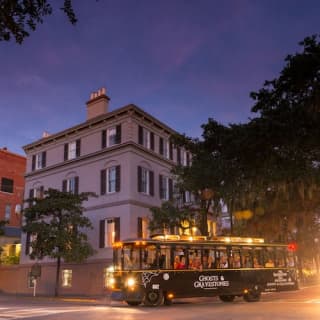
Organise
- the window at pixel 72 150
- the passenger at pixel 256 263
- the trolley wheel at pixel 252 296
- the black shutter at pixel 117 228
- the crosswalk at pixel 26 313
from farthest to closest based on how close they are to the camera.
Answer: the window at pixel 72 150 → the black shutter at pixel 117 228 → the passenger at pixel 256 263 → the trolley wheel at pixel 252 296 → the crosswalk at pixel 26 313

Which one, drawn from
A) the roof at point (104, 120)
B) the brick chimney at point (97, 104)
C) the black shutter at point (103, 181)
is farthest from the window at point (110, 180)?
the brick chimney at point (97, 104)

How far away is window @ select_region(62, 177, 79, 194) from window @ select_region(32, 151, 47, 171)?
391 cm

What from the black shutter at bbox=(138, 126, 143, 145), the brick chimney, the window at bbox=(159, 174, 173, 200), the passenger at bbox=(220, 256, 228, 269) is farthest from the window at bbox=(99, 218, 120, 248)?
the passenger at bbox=(220, 256, 228, 269)

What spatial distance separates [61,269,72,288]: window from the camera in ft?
113

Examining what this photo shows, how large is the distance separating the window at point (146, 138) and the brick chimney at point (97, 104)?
4406mm

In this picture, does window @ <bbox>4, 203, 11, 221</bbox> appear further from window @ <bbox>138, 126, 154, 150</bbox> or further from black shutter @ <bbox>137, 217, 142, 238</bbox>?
black shutter @ <bbox>137, 217, 142, 238</bbox>

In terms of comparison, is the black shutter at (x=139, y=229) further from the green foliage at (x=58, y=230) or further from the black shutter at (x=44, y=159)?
the black shutter at (x=44, y=159)

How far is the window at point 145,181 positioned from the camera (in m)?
34.2

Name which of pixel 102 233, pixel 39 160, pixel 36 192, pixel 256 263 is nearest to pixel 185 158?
pixel 102 233

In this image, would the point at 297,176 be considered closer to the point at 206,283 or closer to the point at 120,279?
the point at 206,283

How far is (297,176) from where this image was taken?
53.9 feet

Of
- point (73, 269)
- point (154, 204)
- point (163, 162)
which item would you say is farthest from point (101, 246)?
point (163, 162)

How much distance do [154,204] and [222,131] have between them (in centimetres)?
1964

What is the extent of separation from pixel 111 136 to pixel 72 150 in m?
4.94
